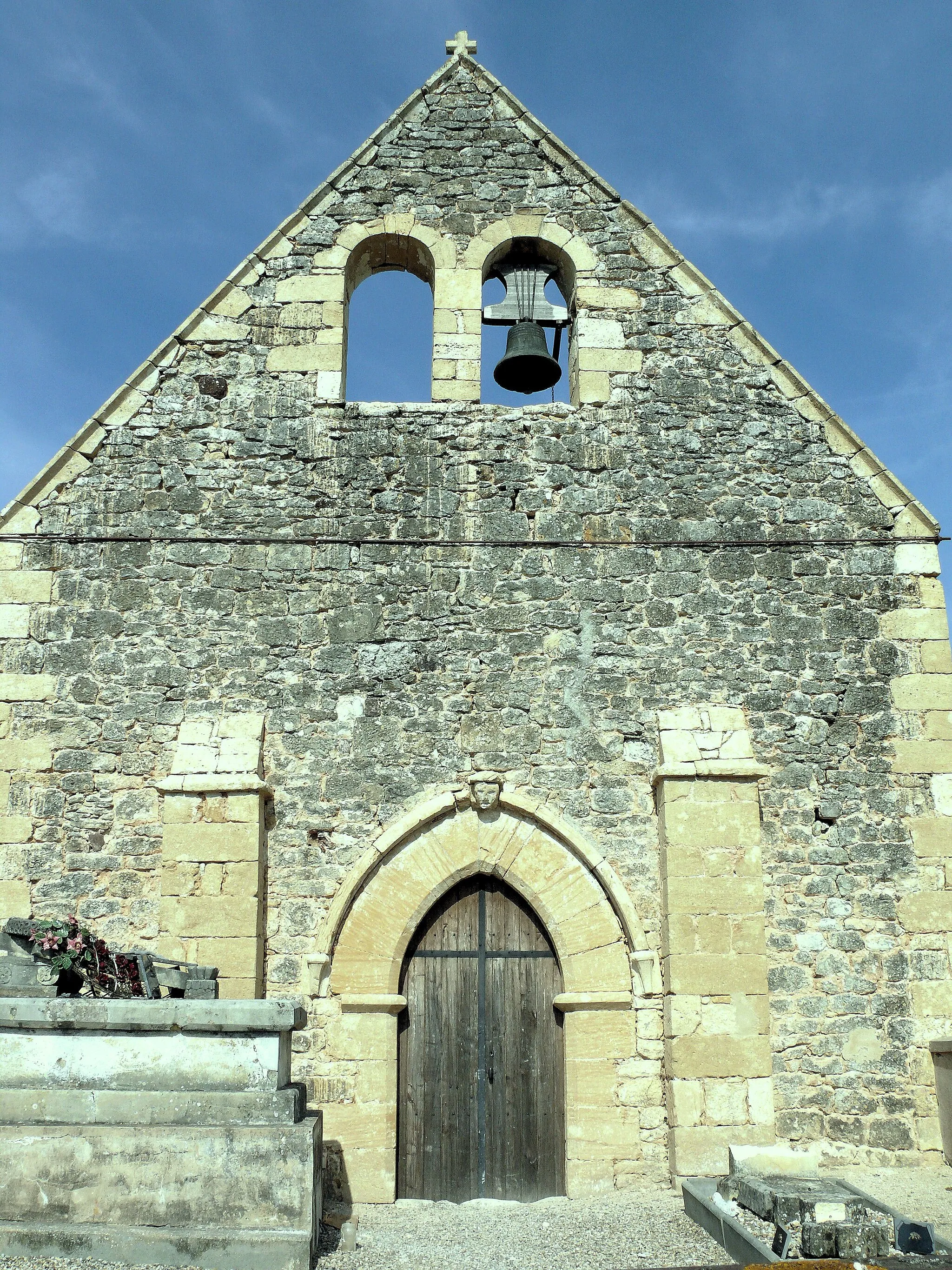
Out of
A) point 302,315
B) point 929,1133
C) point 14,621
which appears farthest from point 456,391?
point 929,1133

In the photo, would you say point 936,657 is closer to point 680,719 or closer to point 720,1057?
point 680,719

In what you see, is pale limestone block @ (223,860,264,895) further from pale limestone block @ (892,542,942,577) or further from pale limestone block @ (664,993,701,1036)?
pale limestone block @ (892,542,942,577)

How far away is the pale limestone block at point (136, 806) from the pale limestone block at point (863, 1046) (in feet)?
13.9

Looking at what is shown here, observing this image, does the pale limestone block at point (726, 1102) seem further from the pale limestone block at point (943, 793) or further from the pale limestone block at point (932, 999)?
the pale limestone block at point (943, 793)

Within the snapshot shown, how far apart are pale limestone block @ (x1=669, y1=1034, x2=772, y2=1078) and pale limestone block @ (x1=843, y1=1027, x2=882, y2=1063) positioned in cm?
49

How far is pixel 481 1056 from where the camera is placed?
6547 mm

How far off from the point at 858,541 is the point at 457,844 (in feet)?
10.5

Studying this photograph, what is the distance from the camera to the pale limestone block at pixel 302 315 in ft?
24.7

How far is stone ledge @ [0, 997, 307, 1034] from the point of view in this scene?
15.7 feet

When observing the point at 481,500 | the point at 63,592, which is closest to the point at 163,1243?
the point at 63,592

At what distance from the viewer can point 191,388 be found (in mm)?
7375

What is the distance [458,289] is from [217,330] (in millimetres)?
1678

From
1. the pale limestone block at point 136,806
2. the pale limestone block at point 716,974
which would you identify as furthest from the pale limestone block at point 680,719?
the pale limestone block at point 136,806

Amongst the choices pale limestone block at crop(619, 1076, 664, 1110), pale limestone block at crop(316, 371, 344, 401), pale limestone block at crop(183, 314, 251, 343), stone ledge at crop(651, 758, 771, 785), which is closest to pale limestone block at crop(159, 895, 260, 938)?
pale limestone block at crop(619, 1076, 664, 1110)
